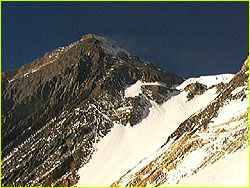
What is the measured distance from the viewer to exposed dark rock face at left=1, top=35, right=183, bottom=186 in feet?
325

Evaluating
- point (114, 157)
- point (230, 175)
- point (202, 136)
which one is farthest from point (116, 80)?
point (230, 175)

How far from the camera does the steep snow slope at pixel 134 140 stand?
8606 cm

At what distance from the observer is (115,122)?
107812 mm

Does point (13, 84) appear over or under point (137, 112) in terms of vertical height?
over

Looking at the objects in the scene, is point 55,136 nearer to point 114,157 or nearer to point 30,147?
point 30,147

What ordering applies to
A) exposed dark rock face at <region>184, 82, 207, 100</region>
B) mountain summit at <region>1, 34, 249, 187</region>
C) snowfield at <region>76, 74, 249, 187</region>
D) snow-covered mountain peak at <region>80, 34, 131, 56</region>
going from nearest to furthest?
1. mountain summit at <region>1, 34, 249, 187</region>
2. snowfield at <region>76, 74, 249, 187</region>
3. exposed dark rock face at <region>184, 82, 207, 100</region>
4. snow-covered mountain peak at <region>80, 34, 131, 56</region>

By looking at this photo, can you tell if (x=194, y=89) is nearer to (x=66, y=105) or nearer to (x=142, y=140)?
(x=142, y=140)

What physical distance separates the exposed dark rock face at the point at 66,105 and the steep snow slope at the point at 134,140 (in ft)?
8.29

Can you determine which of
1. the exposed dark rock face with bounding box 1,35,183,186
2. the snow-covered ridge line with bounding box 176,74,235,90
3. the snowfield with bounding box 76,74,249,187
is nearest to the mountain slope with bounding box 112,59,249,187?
the snowfield with bounding box 76,74,249,187

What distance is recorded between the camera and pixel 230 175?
3369cm

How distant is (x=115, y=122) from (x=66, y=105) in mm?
23868

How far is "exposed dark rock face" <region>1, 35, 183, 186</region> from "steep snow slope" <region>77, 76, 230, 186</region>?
2.53m

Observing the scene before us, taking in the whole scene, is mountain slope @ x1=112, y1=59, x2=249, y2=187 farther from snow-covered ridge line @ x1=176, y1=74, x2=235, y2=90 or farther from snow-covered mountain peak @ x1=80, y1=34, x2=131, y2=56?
snow-covered mountain peak @ x1=80, y1=34, x2=131, y2=56

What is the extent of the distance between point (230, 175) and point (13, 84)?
123m
